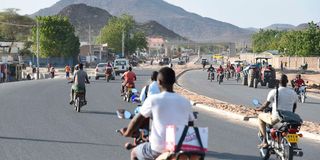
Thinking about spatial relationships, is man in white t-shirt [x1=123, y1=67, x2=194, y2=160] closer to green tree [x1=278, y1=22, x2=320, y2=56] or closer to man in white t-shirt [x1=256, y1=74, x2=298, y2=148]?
man in white t-shirt [x1=256, y1=74, x2=298, y2=148]

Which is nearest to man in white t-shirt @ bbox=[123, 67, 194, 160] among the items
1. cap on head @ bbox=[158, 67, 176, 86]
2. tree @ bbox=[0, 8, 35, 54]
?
cap on head @ bbox=[158, 67, 176, 86]

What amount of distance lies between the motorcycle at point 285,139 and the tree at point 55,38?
9117 centimetres

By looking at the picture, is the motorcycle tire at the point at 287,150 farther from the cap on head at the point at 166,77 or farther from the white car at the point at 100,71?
the white car at the point at 100,71

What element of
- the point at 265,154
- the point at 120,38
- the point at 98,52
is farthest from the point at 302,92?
the point at 120,38

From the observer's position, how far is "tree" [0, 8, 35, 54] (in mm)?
164250

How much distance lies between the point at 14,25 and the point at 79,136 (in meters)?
158

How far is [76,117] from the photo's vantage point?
18.3 metres

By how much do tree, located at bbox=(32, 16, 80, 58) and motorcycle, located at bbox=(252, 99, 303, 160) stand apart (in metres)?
91.2

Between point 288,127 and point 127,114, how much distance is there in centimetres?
383

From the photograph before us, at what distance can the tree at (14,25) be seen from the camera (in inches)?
6467

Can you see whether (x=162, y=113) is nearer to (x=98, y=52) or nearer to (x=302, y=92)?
(x=302, y=92)

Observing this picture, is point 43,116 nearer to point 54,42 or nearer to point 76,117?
point 76,117

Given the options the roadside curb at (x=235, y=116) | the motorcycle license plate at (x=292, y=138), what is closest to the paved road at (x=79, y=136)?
the roadside curb at (x=235, y=116)

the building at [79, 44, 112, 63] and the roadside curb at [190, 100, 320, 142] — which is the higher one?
the building at [79, 44, 112, 63]
